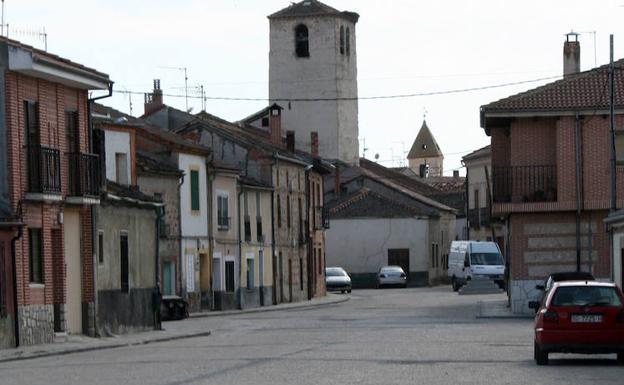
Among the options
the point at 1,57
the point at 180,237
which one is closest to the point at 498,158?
the point at 180,237

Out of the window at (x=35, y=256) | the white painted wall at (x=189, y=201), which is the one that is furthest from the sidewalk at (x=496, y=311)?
the window at (x=35, y=256)

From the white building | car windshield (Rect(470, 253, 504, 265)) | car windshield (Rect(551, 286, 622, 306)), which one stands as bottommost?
car windshield (Rect(470, 253, 504, 265))

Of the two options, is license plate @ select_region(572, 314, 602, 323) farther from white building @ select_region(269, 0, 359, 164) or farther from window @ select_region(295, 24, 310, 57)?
window @ select_region(295, 24, 310, 57)

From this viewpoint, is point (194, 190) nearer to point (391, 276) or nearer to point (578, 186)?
point (578, 186)

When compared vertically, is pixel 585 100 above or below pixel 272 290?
above

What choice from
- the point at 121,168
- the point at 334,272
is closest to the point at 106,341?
the point at 121,168

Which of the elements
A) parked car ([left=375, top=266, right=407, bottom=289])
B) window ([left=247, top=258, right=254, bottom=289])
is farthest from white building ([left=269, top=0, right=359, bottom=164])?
window ([left=247, top=258, right=254, bottom=289])

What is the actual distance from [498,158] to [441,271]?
187ft

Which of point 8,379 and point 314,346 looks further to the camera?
point 314,346

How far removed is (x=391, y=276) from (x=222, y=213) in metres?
33.0

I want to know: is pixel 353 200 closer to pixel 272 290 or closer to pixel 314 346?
pixel 272 290

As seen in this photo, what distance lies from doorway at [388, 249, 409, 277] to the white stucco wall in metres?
16.3

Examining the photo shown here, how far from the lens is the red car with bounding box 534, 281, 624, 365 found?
25.5m

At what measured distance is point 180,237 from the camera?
60375mm
